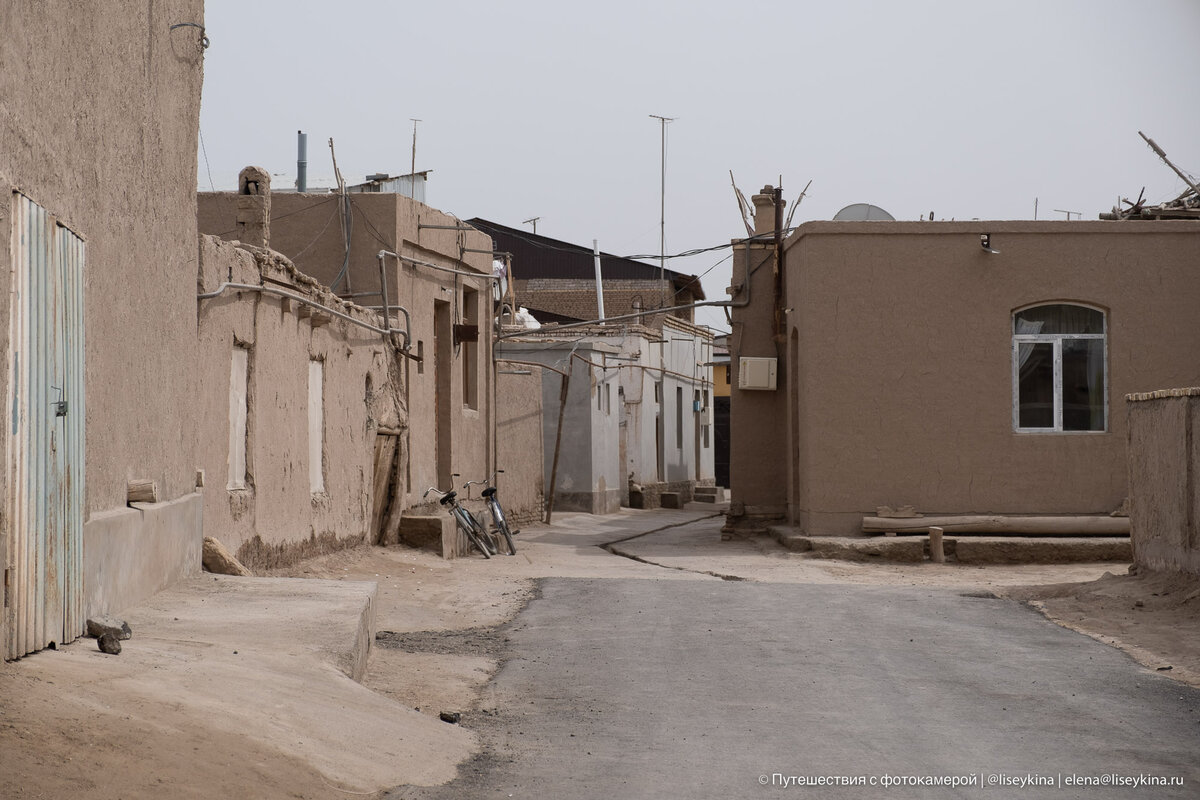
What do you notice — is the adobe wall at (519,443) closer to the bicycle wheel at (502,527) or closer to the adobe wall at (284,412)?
the bicycle wheel at (502,527)

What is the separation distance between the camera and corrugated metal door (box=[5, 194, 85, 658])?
5.20m

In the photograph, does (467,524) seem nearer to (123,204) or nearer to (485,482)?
(485,482)

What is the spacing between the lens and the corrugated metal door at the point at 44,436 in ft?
17.1

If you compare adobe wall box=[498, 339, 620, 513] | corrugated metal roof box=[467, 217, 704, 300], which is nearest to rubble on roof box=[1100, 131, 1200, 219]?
adobe wall box=[498, 339, 620, 513]

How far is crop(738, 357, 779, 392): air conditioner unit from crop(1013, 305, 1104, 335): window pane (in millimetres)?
4071

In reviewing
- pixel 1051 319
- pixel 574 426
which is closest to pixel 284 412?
pixel 1051 319

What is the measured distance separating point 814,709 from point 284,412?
7.01 metres

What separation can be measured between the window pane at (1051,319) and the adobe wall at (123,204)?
11249mm

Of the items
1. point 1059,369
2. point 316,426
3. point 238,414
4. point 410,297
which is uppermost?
point 410,297

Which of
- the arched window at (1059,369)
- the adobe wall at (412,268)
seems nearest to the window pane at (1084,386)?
the arched window at (1059,369)

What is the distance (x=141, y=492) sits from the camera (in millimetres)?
7734

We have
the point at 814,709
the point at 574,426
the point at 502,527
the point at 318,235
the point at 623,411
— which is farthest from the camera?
the point at 623,411

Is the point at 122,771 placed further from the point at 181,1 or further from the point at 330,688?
the point at 181,1

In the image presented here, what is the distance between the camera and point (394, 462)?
52.0 feet
